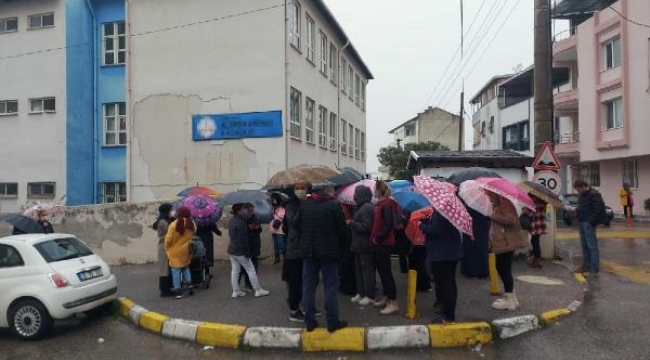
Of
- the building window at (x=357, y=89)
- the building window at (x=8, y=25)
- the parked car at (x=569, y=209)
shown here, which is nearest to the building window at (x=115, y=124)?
the building window at (x=8, y=25)

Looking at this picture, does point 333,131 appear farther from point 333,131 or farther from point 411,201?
point 411,201

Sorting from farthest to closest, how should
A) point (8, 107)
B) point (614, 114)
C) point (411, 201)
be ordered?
point (614, 114) < point (8, 107) < point (411, 201)

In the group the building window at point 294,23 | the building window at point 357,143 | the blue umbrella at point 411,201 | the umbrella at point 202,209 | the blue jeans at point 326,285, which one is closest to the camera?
the blue jeans at point 326,285

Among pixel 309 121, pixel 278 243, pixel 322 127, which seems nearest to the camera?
pixel 278 243

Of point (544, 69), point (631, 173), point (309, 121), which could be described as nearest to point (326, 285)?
point (544, 69)

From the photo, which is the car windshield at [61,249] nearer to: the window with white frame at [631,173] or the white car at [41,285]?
the white car at [41,285]

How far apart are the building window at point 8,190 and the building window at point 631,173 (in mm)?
28982

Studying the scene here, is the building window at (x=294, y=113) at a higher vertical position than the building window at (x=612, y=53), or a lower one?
lower

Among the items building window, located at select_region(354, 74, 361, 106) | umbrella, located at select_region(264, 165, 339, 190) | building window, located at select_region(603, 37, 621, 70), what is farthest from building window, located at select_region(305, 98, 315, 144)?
building window, located at select_region(603, 37, 621, 70)

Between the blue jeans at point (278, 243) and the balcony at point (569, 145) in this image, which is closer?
the blue jeans at point (278, 243)

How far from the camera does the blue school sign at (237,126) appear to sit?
633 inches

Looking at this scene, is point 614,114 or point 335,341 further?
point 614,114

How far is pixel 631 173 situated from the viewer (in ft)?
86.2

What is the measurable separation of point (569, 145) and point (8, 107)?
29.7m
